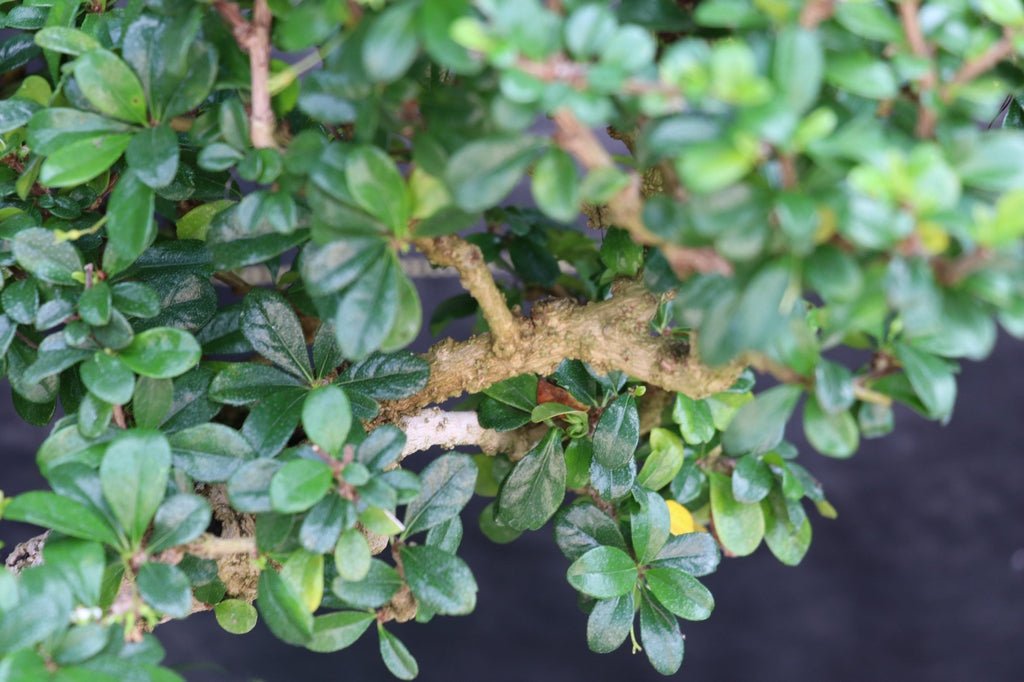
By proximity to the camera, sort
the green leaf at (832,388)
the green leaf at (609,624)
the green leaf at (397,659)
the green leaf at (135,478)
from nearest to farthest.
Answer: the green leaf at (832,388) → the green leaf at (135,478) → the green leaf at (397,659) → the green leaf at (609,624)

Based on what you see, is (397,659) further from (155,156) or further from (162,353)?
(155,156)

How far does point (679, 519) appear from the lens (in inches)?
43.4

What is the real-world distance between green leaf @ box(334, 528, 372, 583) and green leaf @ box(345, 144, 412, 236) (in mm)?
258

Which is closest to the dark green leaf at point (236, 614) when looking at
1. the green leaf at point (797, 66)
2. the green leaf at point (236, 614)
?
the green leaf at point (236, 614)

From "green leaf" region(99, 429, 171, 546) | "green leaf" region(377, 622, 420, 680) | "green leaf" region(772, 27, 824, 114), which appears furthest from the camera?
"green leaf" region(377, 622, 420, 680)

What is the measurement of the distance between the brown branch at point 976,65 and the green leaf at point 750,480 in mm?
469

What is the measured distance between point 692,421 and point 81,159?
2.01 ft

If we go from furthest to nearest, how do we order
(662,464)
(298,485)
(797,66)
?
1. (662,464)
2. (298,485)
3. (797,66)

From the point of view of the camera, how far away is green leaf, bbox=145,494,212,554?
30.0 inches

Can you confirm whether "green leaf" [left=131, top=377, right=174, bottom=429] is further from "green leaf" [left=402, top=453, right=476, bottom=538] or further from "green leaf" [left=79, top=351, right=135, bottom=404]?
"green leaf" [left=402, top=453, right=476, bottom=538]

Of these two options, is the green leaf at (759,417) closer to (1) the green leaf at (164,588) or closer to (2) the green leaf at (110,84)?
(1) the green leaf at (164,588)

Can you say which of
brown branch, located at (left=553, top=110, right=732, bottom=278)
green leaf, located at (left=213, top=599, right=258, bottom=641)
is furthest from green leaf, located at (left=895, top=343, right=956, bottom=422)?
green leaf, located at (left=213, top=599, right=258, bottom=641)

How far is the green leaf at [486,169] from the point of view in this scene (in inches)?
23.9

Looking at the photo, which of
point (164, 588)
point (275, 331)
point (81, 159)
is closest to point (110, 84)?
point (81, 159)
